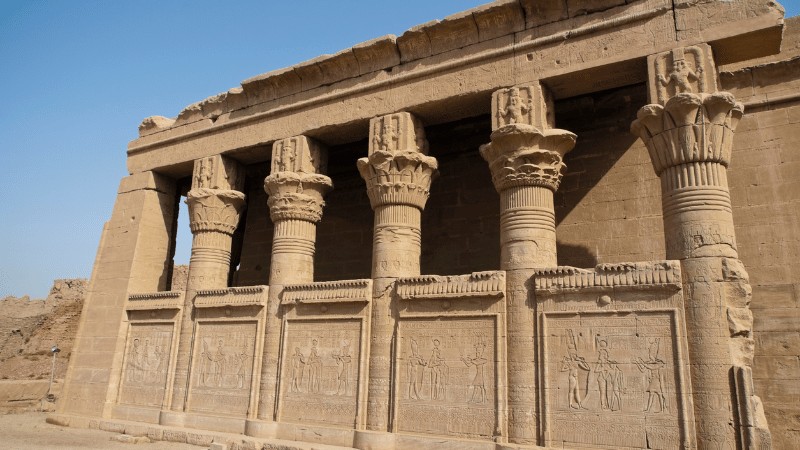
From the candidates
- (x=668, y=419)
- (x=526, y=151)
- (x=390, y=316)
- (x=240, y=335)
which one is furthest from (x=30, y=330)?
(x=668, y=419)

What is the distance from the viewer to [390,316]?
7.31 m

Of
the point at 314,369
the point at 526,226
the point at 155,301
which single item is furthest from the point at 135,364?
the point at 526,226

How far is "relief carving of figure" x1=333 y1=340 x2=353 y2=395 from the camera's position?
291 inches

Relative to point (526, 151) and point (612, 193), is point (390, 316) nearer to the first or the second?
point (526, 151)

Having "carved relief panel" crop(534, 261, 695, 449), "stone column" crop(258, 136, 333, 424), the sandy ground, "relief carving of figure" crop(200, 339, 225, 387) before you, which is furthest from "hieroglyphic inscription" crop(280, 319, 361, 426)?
"carved relief panel" crop(534, 261, 695, 449)

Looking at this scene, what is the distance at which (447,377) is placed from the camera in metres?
6.75

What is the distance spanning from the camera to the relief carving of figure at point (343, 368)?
7.40 meters

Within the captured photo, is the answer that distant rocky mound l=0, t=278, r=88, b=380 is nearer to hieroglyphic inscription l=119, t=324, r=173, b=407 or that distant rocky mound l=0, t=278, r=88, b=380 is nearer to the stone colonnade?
hieroglyphic inscription l=119, t=324, r=173, b=407

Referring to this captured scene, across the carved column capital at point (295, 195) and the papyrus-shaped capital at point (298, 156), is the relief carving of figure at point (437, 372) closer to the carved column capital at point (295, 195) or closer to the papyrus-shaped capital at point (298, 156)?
the carved column capital at point (295, 195)

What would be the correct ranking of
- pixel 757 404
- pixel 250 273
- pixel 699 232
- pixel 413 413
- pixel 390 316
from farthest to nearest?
pixel 250 273
pixel 390 316
pixel 413 413
pixel 699 232
pixel 757 404

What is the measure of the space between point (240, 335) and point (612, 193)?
6.04 meters

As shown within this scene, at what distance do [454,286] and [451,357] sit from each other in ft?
2.80

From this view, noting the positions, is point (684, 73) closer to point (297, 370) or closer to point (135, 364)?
point (297, 370)

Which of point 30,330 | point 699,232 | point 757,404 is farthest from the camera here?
point 30,330
